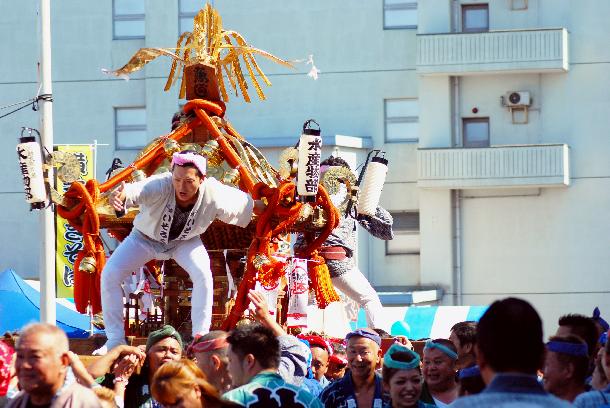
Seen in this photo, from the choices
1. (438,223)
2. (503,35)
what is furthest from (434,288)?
(503,35)

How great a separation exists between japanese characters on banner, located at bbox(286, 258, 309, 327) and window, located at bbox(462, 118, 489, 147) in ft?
56.2

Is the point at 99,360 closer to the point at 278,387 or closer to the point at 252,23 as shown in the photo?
the point at 278,387

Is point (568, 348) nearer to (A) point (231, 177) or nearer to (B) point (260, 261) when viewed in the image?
(B) point (260, 261)

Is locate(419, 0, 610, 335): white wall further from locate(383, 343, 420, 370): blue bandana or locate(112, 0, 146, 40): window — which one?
locate(383, 343, 420, 370): blue bandana

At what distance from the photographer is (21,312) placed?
19562mm

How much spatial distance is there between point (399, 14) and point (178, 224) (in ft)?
65.4

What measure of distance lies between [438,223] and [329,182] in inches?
670

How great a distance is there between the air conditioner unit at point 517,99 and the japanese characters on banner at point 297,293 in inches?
656

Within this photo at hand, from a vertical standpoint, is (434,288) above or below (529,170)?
below

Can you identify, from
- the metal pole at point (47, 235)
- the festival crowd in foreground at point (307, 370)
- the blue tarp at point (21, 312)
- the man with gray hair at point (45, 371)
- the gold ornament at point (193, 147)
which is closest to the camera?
the festival crowd in foreground at point (307, 370)

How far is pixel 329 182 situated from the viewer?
12.4 m

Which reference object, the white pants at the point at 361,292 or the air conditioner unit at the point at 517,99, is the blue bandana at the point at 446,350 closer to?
the white pants at the point at 361,292

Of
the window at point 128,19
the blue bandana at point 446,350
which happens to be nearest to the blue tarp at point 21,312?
the window at point 128,19

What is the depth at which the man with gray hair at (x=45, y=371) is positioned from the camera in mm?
5898
